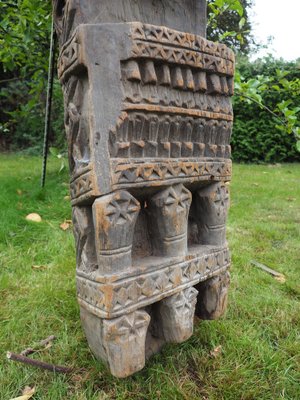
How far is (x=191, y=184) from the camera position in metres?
1.57

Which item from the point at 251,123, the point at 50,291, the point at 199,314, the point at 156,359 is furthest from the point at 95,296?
the point at 251,123

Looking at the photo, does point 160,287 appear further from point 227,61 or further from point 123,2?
point 123,2

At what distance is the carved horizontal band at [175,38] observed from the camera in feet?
4.24

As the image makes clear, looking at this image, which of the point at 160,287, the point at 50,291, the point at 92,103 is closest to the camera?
the point at 92,103

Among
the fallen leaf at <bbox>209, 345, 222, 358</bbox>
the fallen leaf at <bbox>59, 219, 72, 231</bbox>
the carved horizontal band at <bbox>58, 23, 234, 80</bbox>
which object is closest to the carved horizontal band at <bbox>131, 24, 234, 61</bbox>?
the carved horizontal band at <bbox>58, 23, 234, 80</bbox>

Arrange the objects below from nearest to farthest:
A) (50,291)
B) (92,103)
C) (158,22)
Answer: (92,103) → (158,22) → (50,291)

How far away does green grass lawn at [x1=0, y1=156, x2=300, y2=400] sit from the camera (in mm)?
1484

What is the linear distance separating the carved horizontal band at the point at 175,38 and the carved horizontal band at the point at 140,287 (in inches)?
33.6

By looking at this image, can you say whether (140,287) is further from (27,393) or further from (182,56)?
(182,56)

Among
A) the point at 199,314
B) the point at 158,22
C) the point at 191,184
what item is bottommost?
the point at 199,314

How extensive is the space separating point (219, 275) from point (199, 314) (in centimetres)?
22

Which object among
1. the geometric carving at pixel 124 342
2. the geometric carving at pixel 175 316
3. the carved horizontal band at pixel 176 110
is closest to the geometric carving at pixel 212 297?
the geometric carving at pixel 175 316

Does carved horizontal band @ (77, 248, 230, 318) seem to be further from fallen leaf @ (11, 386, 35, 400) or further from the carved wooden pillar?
fallen leaf @ (11, 386, 35, 400)

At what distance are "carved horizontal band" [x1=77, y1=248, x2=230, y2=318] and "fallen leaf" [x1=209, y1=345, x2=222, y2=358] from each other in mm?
352
